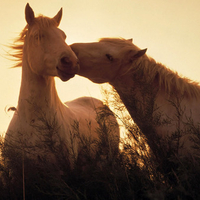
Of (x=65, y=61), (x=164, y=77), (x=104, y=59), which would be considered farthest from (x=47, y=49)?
(x=164, y=77)

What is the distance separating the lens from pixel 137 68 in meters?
3.40

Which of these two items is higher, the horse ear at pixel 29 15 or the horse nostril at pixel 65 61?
the horse ear at pixel 29 15

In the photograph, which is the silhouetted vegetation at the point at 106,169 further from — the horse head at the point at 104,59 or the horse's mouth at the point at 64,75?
the horse's mouth at the point at 64,75

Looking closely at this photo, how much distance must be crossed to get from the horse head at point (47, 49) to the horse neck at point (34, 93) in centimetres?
12

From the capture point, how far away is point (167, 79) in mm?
3428

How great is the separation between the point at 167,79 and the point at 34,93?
5.63 ft

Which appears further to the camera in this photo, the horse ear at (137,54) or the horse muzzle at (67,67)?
the horse ear at (137,54)

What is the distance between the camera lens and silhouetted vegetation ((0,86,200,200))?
2.22m

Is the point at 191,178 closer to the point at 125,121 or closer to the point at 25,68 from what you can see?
the point at 125,121

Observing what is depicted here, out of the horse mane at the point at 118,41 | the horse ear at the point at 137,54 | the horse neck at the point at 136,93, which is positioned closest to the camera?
the horse neck at the point at 136,93

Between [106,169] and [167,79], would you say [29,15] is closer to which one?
[167,79]

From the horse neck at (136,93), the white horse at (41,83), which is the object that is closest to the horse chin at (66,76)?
the white horse at (41,83)

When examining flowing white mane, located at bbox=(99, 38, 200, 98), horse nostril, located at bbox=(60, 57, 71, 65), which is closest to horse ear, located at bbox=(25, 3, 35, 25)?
horse nostril, located at bbox=(60, 57, 71, 65)

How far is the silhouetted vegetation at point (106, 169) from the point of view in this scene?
7.27ft
